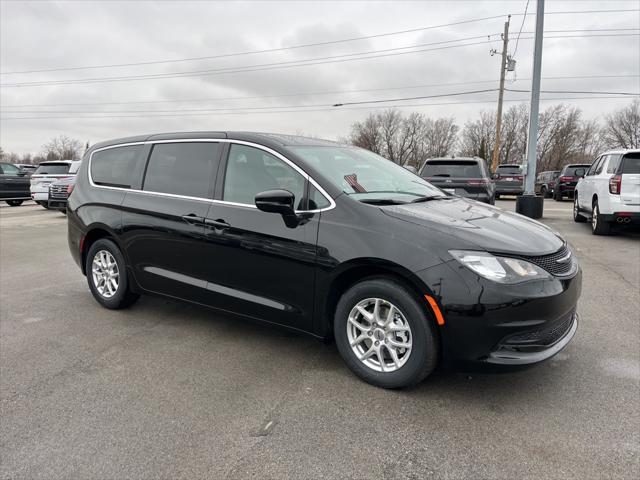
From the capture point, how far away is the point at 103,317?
4.54m

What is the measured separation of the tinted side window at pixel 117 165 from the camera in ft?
14.7

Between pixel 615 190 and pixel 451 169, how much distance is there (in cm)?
310

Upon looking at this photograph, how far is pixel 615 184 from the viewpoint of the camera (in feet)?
28.6

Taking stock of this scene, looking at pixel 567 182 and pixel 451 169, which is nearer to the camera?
pixel 451 169

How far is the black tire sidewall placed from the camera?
14.8ft

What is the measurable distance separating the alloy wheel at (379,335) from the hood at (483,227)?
0.60 metres

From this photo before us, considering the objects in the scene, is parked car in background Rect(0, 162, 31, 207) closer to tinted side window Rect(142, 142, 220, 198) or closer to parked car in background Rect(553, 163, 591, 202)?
tinted side window Rect(142, 142, 220, 198)

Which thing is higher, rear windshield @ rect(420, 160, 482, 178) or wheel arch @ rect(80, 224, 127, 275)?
rear windshield @ rect(420, 160, 482, 178)

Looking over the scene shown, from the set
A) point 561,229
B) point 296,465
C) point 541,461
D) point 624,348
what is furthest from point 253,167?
point 561,229

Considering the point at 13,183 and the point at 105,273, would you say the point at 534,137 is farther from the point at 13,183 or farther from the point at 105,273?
the point at 13,183

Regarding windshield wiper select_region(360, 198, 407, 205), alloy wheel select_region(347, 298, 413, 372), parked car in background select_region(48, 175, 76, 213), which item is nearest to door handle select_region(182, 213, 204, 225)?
windshield wiper select_region(360, 198, 407, 205)

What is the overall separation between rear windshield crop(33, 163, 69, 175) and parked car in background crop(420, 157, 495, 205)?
13.0m

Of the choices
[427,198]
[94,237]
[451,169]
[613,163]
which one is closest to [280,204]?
[427,198]

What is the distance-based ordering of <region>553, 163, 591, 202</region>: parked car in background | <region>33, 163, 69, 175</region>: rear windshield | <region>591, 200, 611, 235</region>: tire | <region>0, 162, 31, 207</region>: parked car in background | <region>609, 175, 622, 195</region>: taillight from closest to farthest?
1. <region>609, 175, 622, 195</region>: taillight
2. <region>591, 200, 611, 235</region>: tire
3. <region>33, 163, 69, 175</region>: rear windshield
4. <region>0, 162, 31, 207</region>: parked car in background
5. <region>553, 163, 591, 202</region>: parked car in background
